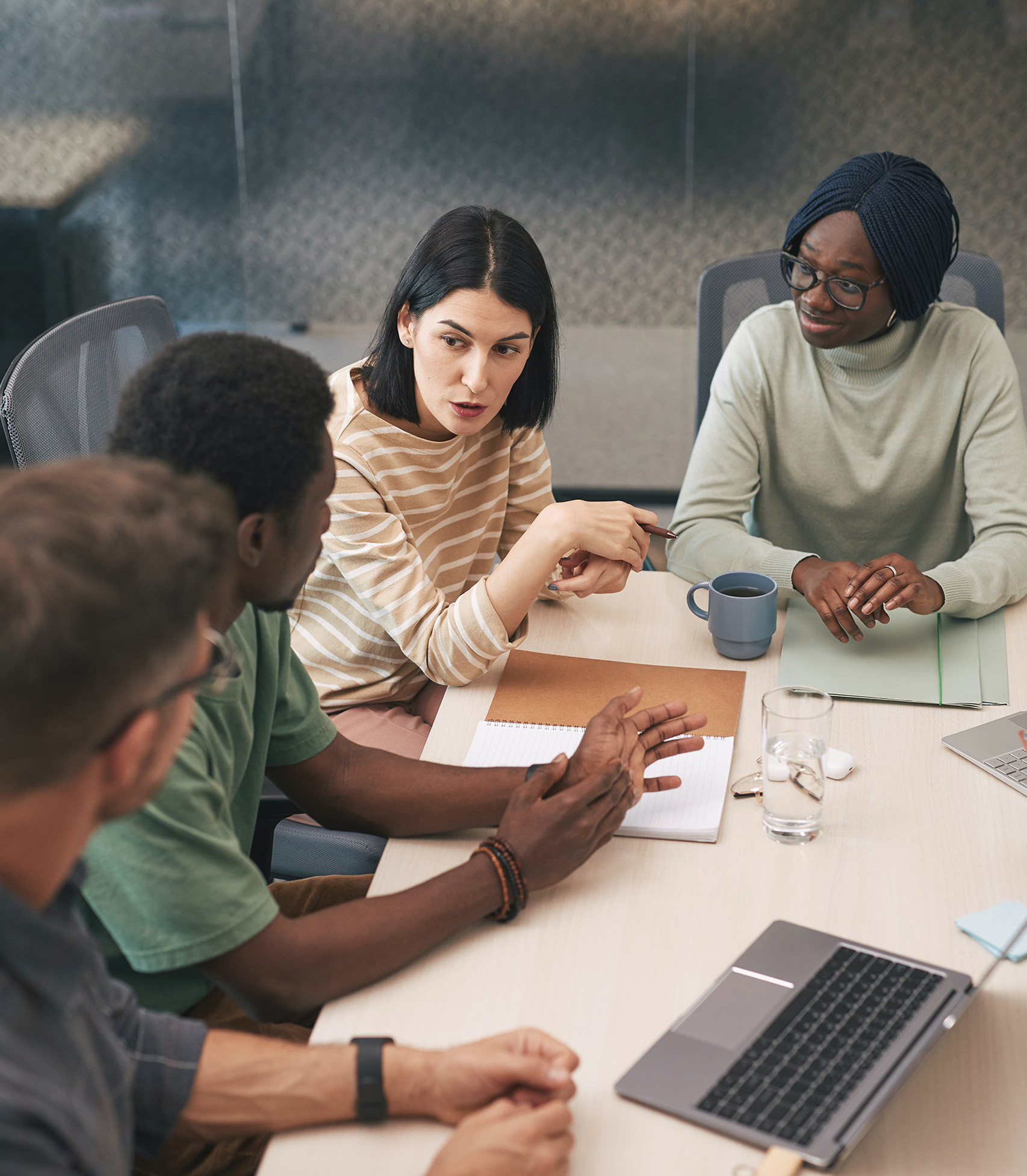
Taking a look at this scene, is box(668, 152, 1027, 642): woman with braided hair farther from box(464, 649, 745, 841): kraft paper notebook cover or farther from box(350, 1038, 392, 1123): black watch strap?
box(350, 1038, 392, 1123): black watch strap

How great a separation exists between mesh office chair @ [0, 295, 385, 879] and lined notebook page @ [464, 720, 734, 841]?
0.19 meters

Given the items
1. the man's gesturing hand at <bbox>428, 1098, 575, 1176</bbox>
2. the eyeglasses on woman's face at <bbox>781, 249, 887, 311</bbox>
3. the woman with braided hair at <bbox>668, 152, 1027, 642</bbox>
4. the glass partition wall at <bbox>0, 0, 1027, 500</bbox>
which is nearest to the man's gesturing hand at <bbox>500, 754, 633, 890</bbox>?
the man's gesturing hand at <bbox>428, 1098, 575, 1176</bbox>

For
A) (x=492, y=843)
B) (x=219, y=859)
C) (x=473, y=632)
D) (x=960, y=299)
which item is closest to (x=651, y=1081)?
(x=492, y=843)

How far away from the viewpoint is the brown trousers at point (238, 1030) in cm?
102

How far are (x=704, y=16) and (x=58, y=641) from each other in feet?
10.8

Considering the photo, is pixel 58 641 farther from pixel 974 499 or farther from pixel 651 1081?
pixel 974 499

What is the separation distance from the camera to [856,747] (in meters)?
1.32

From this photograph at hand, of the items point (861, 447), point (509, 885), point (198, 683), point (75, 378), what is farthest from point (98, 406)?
point (861, 447)

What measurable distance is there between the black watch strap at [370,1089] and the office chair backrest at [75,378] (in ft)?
2.88

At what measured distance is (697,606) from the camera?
1.66 metres

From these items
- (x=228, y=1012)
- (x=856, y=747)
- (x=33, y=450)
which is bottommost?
(x=228, y=1012)

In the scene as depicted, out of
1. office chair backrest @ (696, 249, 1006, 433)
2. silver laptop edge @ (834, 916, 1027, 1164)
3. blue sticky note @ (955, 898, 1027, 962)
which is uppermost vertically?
office chair backrest @ (696, 249, 1006, 433)

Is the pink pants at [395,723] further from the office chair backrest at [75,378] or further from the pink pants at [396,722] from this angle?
the office chair backrest at [75,378]

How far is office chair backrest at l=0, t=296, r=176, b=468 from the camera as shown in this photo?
4.93ft
